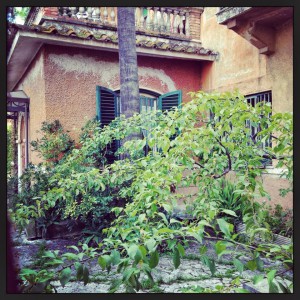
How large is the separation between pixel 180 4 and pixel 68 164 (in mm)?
1428

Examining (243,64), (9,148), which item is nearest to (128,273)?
(9,148)

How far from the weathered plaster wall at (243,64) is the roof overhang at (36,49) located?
14 centimetres

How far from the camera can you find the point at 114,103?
2.77m

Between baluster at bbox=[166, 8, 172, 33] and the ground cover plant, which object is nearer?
the ground cover plant

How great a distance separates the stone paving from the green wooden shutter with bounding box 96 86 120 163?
94 centimetres

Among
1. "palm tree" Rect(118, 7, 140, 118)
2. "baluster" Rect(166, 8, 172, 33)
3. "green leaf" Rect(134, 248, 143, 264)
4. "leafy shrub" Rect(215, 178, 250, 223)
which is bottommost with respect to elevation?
"green leaf" Rect(134, 248, 143, 264)

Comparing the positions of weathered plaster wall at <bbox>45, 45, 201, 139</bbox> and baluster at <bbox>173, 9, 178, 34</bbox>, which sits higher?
baluster at <bbox>173, 9, 178, 34</bbox>

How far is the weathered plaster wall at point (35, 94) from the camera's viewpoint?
2512 millimetres

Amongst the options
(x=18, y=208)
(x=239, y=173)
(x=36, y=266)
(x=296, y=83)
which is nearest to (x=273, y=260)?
(x=239, y=173)

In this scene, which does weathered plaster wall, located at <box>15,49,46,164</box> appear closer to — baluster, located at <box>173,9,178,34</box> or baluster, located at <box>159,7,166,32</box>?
baluster, located at <box>159,7,166,32</box>

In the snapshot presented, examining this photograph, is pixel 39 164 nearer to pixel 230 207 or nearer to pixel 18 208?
pixel 18 208

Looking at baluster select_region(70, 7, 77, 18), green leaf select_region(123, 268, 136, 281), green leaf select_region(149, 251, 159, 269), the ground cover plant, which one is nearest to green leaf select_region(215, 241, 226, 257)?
the ground cover plant

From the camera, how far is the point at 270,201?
2402 mm

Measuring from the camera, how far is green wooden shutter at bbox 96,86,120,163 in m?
2.72
